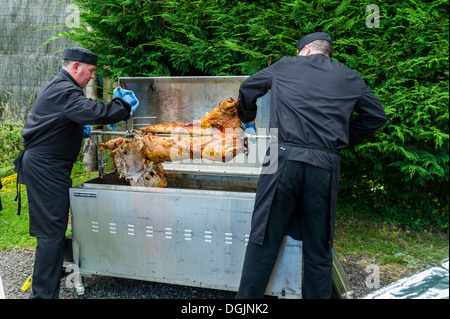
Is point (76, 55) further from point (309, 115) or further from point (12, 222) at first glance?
point (12, 222)

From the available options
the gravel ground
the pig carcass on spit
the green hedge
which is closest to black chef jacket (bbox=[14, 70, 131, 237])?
the pig carcass on spit

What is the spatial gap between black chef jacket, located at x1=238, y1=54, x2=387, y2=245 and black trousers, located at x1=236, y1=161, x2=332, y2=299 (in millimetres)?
45

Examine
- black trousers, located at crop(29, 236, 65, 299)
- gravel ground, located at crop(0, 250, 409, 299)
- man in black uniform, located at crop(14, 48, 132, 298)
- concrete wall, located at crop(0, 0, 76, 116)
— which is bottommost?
gravel ground, located at crop(0, 250, 409, 299)

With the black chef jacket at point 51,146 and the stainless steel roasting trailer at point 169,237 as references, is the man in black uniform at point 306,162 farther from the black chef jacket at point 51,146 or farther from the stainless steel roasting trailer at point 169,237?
Result: the black chef jacket at point 51,146

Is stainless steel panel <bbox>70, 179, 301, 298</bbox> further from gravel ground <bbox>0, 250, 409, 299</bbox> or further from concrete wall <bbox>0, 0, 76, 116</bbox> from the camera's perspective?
concrete wall <bbox>0, 0, 76, 116</bbox>

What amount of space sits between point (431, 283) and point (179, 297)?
1917 millimetres

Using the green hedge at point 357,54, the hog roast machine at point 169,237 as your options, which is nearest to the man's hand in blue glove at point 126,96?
the hog roast machine at point 169,237

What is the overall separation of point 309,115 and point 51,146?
1.73m

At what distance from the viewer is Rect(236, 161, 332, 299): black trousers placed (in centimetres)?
211

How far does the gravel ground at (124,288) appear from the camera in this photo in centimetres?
286

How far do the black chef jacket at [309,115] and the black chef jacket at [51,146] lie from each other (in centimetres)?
112

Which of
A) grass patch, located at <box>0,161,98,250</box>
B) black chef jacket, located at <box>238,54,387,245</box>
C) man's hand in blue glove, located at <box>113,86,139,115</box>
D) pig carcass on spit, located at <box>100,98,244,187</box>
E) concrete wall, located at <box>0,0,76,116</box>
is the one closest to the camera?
black chef jacket, located at <box>238,54,387,245</box>

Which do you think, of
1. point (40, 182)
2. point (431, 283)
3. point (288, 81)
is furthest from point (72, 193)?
point (431, 283)

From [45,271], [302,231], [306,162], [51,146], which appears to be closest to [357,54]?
[306,162]
